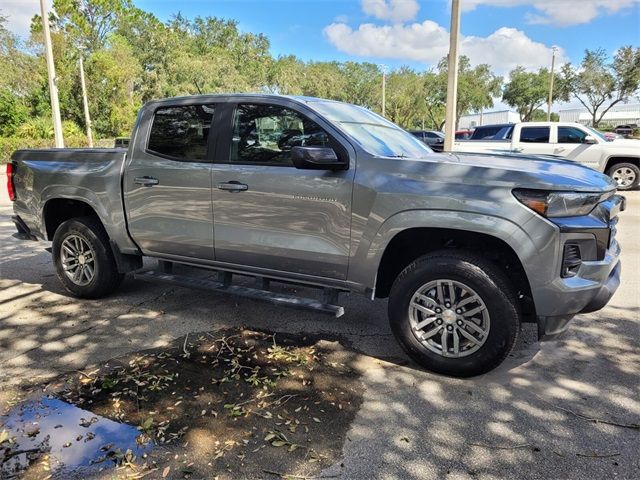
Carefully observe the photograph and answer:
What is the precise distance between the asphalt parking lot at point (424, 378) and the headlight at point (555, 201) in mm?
1180

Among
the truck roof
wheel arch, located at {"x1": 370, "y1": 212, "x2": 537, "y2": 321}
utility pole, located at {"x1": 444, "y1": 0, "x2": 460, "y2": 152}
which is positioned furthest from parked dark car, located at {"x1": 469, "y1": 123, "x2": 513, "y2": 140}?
wheel arch, located at {"x1": 370, "y1": 212, "x2": 537, "y2": 321}

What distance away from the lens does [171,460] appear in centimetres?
267

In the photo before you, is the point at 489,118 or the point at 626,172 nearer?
the point at 626,172

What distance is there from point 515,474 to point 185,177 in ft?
10.8

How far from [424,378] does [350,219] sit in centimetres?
123

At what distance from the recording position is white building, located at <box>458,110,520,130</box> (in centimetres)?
6234

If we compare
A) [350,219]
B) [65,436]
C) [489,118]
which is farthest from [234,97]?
[489,118]

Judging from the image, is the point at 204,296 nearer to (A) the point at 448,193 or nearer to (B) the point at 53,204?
(B) the point at 53,204

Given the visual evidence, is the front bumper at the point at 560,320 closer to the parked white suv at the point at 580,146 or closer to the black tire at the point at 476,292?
the black tire at the point at 476,292

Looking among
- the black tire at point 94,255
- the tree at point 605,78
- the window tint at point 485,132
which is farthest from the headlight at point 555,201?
the tree at point 605,78

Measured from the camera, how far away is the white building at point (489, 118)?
205 feet

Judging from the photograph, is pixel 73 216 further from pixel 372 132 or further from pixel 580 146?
pixel 580 146

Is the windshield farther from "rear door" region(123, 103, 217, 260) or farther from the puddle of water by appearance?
the puddle of water

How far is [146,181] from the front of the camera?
4594mm
